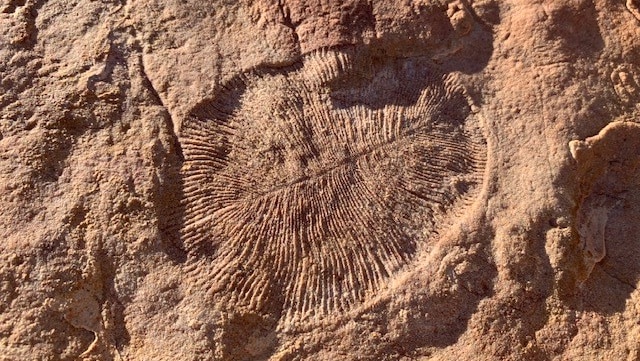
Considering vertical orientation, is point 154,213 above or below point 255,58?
below

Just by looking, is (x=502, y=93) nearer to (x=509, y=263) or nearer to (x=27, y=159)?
(x=509, y=263)

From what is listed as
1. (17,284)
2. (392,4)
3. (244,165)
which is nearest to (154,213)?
(244,165)

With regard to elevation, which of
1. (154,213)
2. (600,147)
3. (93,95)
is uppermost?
(93,95)

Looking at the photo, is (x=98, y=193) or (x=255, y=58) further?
(x=255, y=58)

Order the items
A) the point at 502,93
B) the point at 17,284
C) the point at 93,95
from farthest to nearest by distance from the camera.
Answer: the point at 502,93 → the point at 93,95 → the point at 17,284
